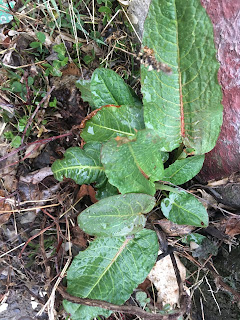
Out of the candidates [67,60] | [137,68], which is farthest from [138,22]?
[67,60]

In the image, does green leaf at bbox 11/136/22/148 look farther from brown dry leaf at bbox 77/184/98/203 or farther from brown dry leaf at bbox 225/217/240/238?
brown dry leaf at bbox 225/217/240/238

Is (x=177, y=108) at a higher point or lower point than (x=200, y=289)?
higher

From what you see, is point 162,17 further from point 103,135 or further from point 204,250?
point 204,250

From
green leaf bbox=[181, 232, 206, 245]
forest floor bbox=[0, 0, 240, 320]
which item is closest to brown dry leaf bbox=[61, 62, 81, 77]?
forest floor bbox=[0, 0, 240, 320]

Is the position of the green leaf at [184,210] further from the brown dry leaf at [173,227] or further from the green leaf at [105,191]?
the green leaf at [105,191]

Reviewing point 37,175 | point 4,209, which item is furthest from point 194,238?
point 4,209

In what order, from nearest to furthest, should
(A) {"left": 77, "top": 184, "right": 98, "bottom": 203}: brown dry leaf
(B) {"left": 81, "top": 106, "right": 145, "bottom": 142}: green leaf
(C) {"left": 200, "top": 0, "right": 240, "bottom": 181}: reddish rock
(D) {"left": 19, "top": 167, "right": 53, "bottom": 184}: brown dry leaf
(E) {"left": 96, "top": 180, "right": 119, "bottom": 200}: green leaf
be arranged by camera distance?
(C) {"left": 200, "top": 0, "right": 240, "bottom": 181}: reddish rock → (B) {"left": 81, "top": 106, "right": 145, "bottom": 142}: green leaf → (E) {"left": 96, "top": 180, "right": 119, "bottom": 200}: green leaf → (A) {"left": 77, "top": 184, "right": 98, "bottom": 203}: brown dry leaf → (D) {"left": 19, "top": 167, "right": 53, "bottom": 184}: brown dry leaf

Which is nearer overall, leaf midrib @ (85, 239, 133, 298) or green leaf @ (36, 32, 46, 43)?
leaf midrib @ (85, 239, 133, 298)

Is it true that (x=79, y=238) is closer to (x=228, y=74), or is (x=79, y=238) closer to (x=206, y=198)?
(x=206, y=198)
